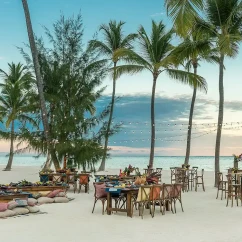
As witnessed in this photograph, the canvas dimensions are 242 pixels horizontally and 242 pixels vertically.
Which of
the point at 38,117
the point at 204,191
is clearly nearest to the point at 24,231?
the point at 204,191

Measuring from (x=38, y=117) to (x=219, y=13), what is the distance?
36.0ft

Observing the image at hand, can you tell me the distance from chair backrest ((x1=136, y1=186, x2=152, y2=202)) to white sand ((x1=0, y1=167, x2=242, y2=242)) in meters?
0.42

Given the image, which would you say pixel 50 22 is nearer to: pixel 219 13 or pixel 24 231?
pixel 219 13

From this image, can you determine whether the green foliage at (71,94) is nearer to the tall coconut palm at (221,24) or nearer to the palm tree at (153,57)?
the palm tree at (153,57)

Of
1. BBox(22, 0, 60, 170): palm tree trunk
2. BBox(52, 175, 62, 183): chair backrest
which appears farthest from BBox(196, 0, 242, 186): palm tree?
BBox(22, 0, 60, 170): palm tree trunk

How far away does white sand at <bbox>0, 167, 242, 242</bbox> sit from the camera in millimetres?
7996

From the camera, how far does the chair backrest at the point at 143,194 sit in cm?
1036

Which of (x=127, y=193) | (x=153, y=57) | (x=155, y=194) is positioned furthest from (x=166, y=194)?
(x=153, y=57)

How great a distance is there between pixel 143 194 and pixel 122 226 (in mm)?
1376

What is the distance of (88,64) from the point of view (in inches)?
951

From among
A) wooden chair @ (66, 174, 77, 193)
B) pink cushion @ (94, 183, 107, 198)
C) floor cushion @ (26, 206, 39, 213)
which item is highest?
wooden chair @ (66, 174, 77, 193)

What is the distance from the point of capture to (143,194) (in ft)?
34.2

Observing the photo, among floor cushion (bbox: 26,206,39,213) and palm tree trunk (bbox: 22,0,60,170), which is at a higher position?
palm tree trunk (bbox: 22,0,60,170)

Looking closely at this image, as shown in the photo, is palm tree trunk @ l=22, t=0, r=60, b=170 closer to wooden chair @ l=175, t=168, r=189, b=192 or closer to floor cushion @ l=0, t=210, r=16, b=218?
wooden chair @ l=175, t=168, r=189, b=192
